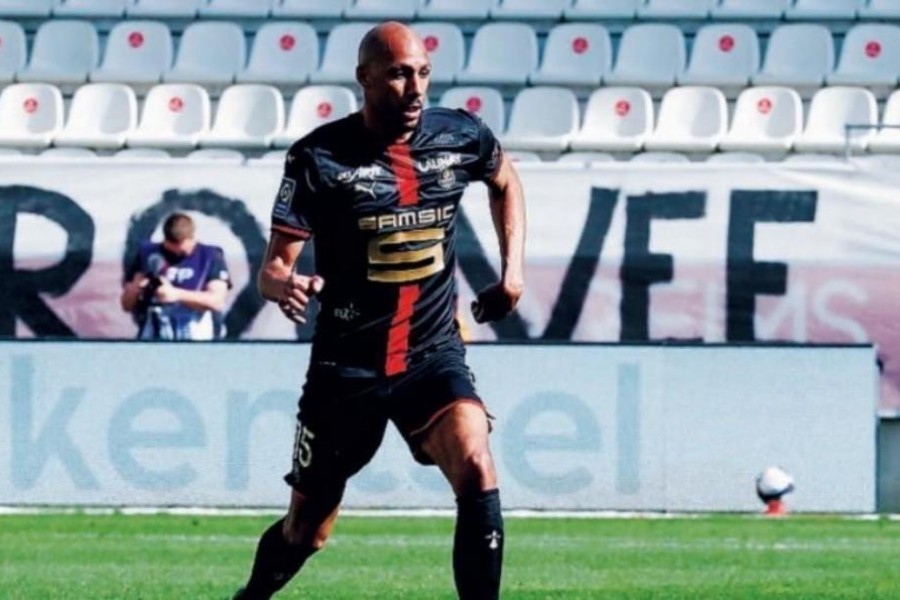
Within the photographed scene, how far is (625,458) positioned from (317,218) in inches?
329

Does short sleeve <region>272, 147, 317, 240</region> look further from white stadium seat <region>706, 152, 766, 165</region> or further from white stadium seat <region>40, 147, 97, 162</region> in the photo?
white stadium seat <region>40, 147, 97, 162</region>

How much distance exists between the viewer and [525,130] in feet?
65.0

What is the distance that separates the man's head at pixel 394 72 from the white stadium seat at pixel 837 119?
12.3 meters

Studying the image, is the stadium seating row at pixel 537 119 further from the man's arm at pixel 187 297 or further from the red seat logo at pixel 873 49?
the man's arm at pixel 187 297

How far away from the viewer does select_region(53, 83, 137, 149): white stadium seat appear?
2045 cm

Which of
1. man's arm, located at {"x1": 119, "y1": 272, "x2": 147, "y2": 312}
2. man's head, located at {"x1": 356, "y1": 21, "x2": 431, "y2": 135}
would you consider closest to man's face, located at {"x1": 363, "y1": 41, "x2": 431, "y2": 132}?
man's head, located at {"x1": 356, "y1": 21, "x2": 431, "y2": 135}

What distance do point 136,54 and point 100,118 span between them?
3.23 feet

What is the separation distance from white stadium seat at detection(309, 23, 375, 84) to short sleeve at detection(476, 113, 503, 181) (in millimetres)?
13087

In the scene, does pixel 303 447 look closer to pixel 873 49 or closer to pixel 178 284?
pixel 178 284

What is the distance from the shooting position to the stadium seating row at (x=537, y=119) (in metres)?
19.6

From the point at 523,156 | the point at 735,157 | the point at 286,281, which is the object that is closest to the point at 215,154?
the point at 523,156

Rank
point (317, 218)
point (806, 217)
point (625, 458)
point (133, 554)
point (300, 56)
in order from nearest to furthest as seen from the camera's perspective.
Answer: point (317, 218)
point (133, 554)
point (625, 458)
point (806, 217)
point (300, 56)

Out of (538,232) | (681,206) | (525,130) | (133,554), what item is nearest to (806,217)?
(681,206)

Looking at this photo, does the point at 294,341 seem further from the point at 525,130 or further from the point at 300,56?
the point at 300,56
